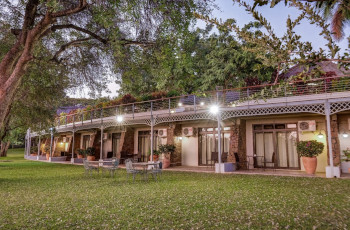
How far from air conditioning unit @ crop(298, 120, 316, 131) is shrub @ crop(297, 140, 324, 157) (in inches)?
68.9

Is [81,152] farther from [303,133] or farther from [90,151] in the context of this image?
[303,133]

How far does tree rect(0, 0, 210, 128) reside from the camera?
6309mm

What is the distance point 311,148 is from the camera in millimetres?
10734

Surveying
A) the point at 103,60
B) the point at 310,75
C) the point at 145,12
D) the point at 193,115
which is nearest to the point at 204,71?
the point at 193,115

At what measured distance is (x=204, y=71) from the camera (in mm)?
22312

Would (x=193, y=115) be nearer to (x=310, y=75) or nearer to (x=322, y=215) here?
(x=322, y=215)

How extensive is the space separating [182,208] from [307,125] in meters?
9.77

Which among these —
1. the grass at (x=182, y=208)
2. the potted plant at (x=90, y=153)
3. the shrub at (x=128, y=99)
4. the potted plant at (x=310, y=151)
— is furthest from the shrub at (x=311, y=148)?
the potted plant at (x=90, y=153)

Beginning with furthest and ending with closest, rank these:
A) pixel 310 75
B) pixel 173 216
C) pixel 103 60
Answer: pixel 103 60 → pixel 173 216 → pixel 310 75

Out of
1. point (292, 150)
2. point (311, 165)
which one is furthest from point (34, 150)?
point (311, 165)

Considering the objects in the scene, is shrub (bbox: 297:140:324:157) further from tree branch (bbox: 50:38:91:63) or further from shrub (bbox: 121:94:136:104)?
shrub (bbox: 121:94:136:104)

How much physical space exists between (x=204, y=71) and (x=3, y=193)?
58.3ft

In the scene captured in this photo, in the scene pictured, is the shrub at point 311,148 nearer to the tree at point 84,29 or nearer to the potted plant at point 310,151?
the potted plant at point 310,151

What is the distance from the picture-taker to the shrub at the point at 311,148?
35.0 ft
